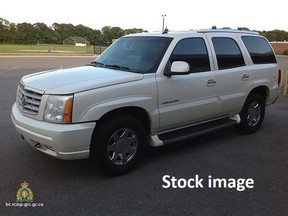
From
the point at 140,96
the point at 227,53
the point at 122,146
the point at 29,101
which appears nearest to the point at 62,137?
the point at 29,101

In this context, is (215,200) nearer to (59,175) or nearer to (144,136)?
(144,136)

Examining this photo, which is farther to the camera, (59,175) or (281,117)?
(281,117)

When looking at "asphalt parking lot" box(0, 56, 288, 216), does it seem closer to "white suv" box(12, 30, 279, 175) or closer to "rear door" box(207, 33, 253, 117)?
"white suv" box(12, 30, 279, 175)

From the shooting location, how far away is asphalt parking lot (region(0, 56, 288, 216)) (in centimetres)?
330

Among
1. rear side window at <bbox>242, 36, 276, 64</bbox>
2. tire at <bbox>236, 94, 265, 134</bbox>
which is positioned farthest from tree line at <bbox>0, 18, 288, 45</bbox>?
tire at <bbox>236, 94, 265, 134</bbox>

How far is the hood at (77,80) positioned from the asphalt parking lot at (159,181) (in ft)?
3.82

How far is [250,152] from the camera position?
4988 millimetres

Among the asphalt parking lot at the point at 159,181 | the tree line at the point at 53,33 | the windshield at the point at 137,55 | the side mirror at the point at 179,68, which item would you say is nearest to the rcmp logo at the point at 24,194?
the asphalt parking lot at the point at 159,181

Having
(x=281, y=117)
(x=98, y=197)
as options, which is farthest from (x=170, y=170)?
(x=281, y=117)

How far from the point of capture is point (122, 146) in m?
4.02

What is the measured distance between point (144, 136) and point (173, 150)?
99 cm

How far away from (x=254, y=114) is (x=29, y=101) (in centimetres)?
415

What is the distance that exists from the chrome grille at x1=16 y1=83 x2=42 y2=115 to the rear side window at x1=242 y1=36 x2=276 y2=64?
385 centimetres

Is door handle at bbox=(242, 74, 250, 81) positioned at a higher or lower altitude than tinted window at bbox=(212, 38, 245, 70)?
lower
